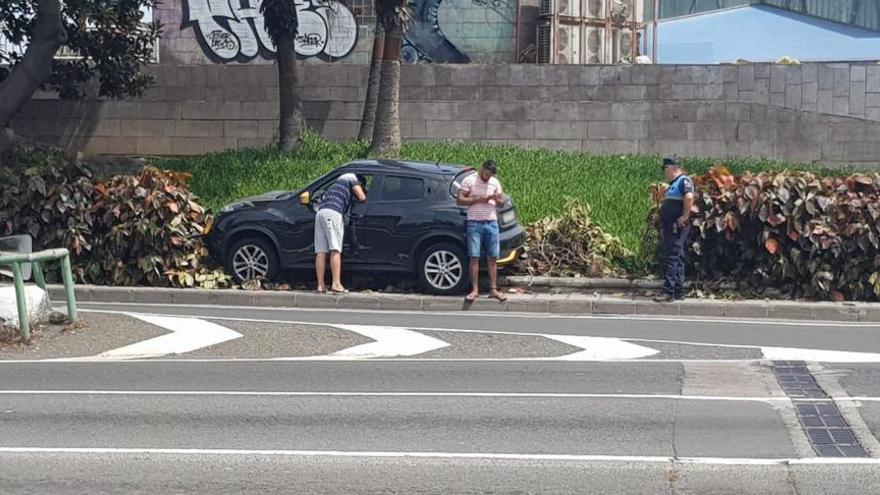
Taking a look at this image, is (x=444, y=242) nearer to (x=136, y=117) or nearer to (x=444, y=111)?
(x=444, y=111)

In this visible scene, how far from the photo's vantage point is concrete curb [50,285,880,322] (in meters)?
17.1

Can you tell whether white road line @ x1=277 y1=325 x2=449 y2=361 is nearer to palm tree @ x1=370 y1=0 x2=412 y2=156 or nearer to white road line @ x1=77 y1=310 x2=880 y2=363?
white road line @ x1=77 y1=310 x2=880 y2=363

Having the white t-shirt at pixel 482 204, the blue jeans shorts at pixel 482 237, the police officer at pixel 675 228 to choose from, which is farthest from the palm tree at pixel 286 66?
the police officer at pixel 675 228

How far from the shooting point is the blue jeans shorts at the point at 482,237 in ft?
57.2

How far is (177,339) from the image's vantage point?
14227 mm

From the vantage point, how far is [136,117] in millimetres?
26625

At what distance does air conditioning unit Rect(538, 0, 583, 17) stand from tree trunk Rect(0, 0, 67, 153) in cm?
989

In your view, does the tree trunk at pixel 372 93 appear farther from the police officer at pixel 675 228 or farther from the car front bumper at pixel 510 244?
the police officer at pixel 675 228

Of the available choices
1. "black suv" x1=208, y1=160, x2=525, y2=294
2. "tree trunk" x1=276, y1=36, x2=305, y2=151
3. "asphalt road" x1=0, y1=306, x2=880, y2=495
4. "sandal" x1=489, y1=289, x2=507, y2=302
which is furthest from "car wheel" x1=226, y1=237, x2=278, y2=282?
"tree trunk" x1=276, y1=36, x2=305, y2=151

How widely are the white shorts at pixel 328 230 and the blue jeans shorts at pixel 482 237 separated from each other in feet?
5.63

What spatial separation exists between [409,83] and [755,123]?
21.3ft

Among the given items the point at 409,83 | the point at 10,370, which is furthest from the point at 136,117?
the point at 10,370

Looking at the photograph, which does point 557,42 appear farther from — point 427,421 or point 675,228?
point 427,421


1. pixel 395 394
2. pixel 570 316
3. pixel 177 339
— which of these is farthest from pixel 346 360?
pixel 570 316
